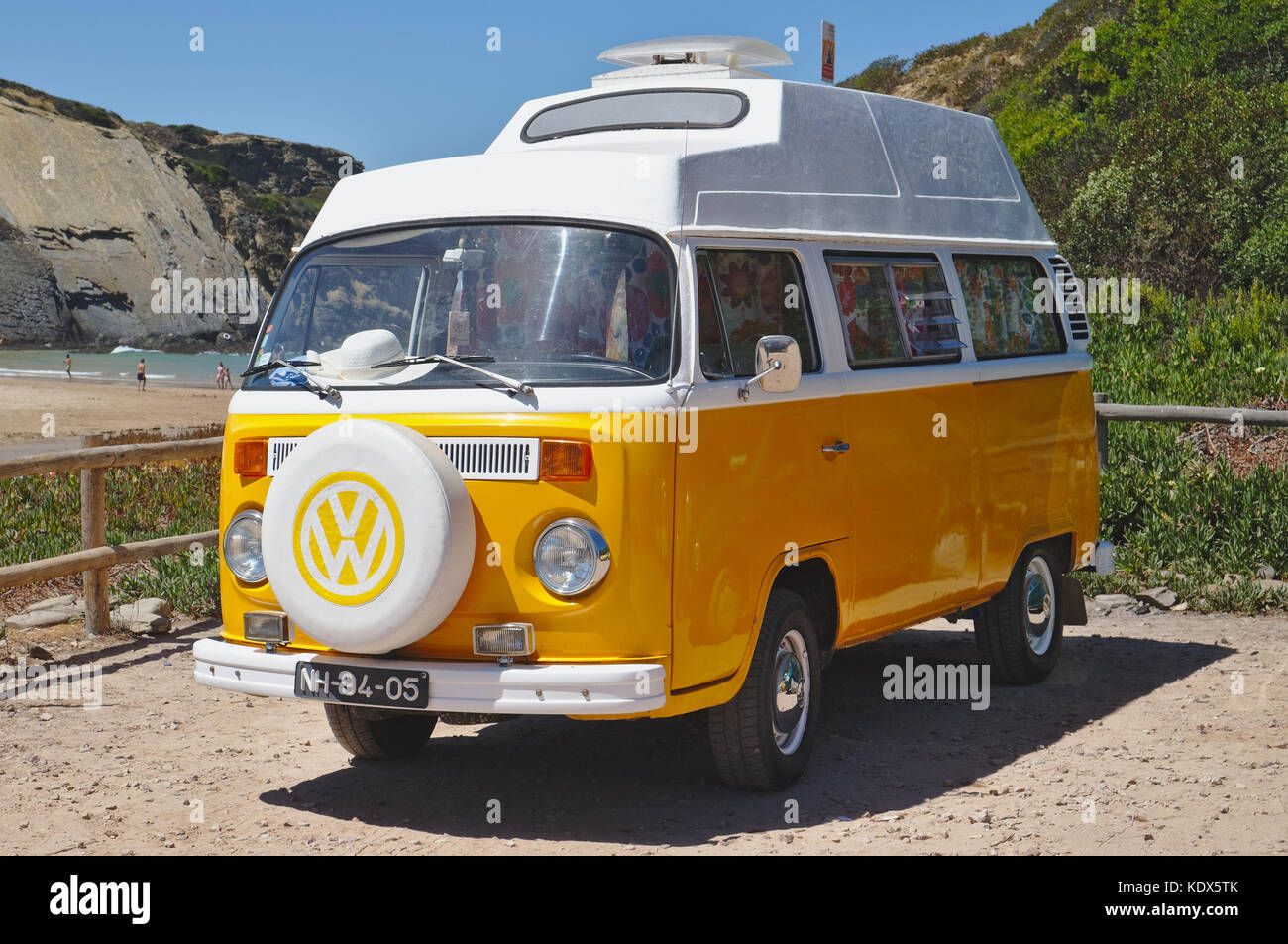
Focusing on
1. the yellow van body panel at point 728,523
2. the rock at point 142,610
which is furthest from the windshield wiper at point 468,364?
the rock at point 142,610

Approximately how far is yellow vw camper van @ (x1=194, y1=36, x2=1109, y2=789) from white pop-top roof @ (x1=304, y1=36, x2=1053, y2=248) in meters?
0.02

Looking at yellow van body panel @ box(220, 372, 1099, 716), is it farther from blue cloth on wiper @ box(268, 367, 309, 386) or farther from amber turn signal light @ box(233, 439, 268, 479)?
blue cloth on wiper @ box(268, 367, 309, 386)

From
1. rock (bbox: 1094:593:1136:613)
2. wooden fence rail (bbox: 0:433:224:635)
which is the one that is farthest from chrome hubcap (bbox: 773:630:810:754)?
wooden fence rail (bbox: 0:433:224:635)

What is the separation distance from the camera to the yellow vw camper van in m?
5.69

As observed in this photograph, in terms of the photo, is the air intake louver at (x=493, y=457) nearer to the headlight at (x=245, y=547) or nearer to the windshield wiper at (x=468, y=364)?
the windshield wiper at (x=468, y=364)

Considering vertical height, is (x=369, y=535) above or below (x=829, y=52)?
below

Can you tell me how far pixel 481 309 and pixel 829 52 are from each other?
3.31 meters

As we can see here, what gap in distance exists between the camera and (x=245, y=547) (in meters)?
6.37

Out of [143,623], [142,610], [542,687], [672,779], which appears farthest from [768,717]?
[142,610]

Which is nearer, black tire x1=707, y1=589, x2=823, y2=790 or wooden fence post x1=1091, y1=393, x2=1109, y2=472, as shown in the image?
black tire x1=707, y1=589, x2=823, y2=790

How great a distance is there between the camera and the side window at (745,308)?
618 cm

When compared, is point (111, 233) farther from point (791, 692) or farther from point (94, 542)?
point (791, 692)

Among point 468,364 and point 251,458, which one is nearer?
point 468,364

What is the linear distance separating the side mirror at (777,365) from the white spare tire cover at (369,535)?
1348 mm
